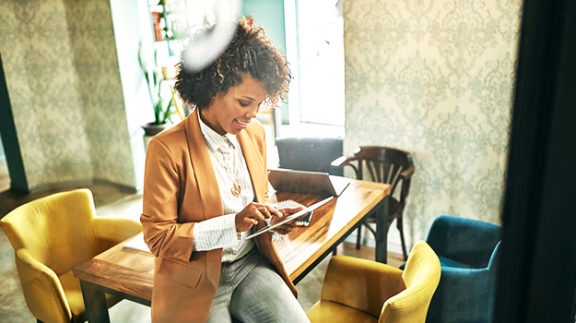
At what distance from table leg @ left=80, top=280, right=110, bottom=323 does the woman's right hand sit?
0.47m

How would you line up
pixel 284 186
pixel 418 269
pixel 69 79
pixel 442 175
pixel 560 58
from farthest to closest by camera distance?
1. pixel 69 79
2. pixel 442 175
3. pixel 284 186
4. pixel 418 269
5. pixel 560 58

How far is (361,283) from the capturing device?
130cm

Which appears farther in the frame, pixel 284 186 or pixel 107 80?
pixel 107 80

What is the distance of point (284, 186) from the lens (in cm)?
160

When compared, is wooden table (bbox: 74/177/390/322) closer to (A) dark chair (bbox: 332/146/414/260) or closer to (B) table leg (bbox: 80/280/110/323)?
(B) table leg (bbox: 80/280/110/323)

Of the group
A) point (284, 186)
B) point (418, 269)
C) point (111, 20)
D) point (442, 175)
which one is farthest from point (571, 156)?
point (111, 20)

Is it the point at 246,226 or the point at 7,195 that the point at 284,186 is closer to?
the point at 246,226

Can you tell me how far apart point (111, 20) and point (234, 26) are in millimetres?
2336

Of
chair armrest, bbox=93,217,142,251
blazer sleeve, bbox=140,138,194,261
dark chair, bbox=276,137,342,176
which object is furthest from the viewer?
dark chair, bbox=276,137,342,176

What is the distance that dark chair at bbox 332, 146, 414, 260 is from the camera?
81.3 inches

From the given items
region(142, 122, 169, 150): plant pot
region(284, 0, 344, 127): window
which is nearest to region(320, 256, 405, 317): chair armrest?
region(142, 122, 169, 150): plant pot

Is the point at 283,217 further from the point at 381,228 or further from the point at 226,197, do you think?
the point at 381,228

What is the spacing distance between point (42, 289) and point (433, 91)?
1626 mm

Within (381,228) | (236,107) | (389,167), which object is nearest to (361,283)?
(381,228)
